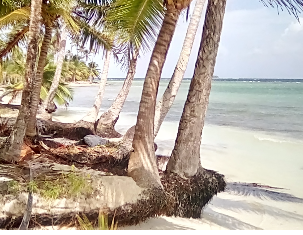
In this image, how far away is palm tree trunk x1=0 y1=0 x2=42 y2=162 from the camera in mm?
5152

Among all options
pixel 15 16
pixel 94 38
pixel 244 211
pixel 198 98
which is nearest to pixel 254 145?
pixel 94 38

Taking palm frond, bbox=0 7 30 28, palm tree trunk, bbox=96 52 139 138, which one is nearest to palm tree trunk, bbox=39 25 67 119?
palm tree trunk, bbox=96 52 139 138

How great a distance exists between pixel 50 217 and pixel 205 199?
2.80 m

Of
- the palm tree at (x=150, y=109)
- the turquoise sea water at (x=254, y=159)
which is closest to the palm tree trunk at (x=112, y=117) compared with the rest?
the turquoise sea water at (x=254, y=159)

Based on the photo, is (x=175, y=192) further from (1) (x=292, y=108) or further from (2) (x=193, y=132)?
(1) (x=292, y=108)

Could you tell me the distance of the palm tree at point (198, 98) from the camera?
18.4 ft

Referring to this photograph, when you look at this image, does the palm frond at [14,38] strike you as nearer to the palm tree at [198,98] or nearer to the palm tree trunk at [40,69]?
the palm tree trunk at [40,69]

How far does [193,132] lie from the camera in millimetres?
5879

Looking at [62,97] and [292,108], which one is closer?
[62,97]

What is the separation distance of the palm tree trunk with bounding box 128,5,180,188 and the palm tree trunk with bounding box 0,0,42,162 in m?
1.70

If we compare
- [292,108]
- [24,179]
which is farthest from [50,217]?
[292,108]

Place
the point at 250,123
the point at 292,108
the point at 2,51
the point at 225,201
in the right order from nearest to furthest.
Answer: the point at 225,201, the point at 2,51, the point at 250,123, the point at 292,108

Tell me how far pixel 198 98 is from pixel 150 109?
3.51ft

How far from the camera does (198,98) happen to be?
581cm
